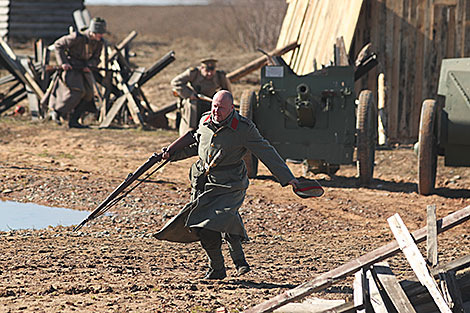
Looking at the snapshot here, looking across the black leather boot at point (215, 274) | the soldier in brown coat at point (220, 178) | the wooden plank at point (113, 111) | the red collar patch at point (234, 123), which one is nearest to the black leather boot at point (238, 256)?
the soldier in brown coat at point (220, 178)

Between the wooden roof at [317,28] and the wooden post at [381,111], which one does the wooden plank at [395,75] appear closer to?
the wooden post at [381,111]

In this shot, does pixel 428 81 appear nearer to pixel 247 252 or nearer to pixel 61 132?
pixel 61 132

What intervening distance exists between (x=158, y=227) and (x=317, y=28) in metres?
8.12

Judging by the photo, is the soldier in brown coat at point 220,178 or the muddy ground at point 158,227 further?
the soldier in brown coat at point 220,178

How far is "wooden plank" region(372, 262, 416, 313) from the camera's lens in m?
4.38

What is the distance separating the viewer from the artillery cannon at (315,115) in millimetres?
9969

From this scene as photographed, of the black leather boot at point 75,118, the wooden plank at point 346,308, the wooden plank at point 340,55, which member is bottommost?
the black leather boot at point 75,118

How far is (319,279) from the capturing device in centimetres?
455

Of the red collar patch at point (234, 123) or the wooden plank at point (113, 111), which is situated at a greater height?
the red collar patch at point (234, 123)

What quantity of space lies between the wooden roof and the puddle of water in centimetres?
Answer: 652

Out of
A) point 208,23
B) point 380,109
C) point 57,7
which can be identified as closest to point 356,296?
point 380,109

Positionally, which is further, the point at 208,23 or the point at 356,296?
the point at 208,23

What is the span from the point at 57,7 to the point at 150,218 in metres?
21.3

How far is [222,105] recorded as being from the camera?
5.55m
